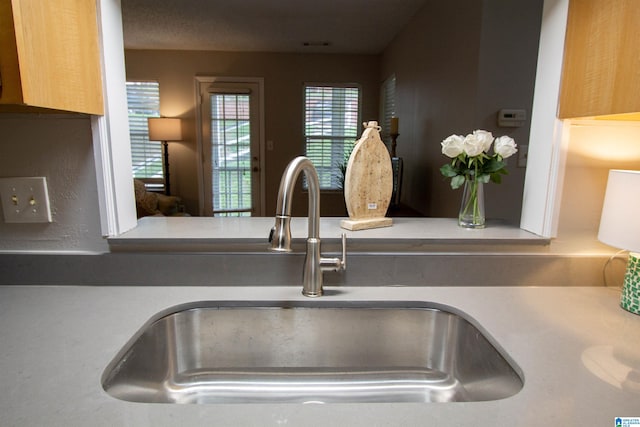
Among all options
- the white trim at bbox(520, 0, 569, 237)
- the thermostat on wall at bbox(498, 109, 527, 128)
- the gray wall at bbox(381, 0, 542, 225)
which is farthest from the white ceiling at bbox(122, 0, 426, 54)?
the white trim at bbox(520, 0, 569, 237)

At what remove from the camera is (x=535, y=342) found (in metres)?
0.71

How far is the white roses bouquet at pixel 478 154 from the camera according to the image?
3.34ft

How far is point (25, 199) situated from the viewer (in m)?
0.89

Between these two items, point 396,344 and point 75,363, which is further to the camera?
point 396,344

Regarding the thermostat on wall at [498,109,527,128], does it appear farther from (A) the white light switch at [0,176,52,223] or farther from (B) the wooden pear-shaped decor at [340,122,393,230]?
(A) the white light switch at [0,176,52,223]

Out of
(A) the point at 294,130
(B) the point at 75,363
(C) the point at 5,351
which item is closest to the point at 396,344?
(B) the point at 75,363

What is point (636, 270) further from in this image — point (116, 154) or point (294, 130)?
point (294, 130)

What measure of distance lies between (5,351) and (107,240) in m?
0.32

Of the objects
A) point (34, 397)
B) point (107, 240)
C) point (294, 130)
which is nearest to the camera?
point (34, 397)

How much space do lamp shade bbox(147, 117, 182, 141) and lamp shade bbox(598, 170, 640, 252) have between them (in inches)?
181

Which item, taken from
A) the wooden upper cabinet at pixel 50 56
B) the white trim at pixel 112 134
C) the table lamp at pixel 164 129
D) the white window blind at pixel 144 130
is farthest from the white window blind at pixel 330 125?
the wooden upper cabinet at pixel 50 56

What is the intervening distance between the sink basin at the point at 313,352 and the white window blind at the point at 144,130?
4538mm

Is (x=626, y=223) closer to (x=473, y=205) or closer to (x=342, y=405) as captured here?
(x=473, y=205)

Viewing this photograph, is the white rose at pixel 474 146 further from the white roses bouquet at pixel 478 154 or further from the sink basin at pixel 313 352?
the sink basin at pixel 313 352
